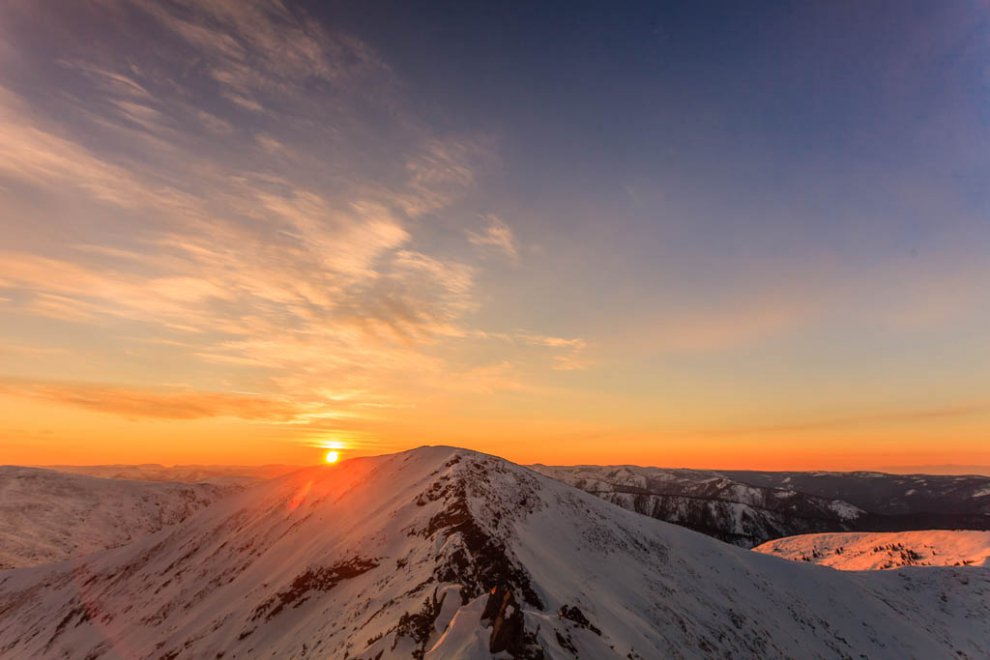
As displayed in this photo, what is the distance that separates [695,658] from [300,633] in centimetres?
2205

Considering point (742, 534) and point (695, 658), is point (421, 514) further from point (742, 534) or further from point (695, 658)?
point (742, 534)

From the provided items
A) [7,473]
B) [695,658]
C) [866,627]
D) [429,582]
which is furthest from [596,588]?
[7,473]

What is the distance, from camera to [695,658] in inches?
1019

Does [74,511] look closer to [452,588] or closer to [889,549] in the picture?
[452,588]

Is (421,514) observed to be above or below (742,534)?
above

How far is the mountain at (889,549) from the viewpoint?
76.6m

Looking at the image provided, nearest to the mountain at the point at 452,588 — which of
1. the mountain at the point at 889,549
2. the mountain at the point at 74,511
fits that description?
the mountain at the point at 889,549

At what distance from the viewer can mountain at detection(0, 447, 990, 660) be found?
70.2 ft

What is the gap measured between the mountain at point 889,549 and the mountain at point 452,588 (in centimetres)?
2079

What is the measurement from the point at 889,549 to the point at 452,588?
10431 cm

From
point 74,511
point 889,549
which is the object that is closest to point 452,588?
point 889,549

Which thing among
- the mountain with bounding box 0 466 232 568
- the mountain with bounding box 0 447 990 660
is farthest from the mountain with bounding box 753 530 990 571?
the mountain with bounding box 0 466 232 568

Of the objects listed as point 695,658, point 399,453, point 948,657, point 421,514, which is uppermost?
point 399,453

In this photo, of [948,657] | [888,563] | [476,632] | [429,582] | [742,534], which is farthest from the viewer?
[742,534]
